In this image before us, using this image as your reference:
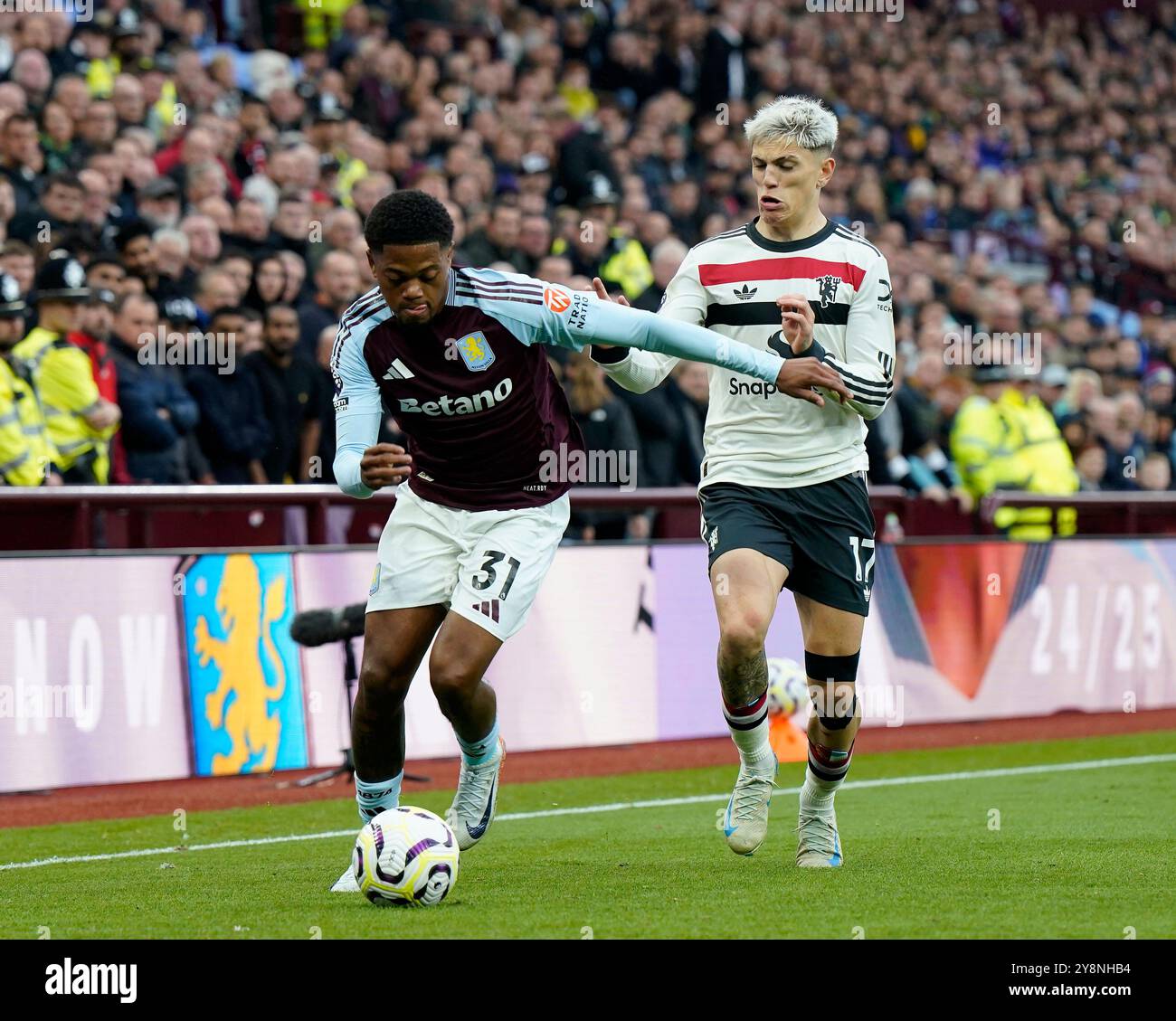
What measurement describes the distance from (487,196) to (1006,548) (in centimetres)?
509

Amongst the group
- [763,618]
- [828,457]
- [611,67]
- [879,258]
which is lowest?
[763,618]

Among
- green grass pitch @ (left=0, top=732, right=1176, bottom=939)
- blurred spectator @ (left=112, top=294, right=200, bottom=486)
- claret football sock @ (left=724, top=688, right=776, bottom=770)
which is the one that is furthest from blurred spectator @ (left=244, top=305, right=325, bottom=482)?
claret football sock @ (left=724, top=688, right=776, bottom=770)

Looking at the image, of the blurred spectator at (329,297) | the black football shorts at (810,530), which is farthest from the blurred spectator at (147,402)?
the black football shorts at (810,530)

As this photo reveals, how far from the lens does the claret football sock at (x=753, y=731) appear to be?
755cm

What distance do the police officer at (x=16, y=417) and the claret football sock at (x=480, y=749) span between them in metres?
4.27

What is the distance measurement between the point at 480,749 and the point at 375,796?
482mm

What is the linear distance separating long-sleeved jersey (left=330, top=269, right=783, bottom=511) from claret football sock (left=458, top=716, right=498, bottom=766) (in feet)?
2.91

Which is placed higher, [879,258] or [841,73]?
[841,73]

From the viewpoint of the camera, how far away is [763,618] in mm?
7168

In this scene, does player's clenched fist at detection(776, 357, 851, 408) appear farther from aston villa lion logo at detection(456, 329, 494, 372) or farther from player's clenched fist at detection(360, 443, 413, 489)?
player's clenched fist at detection(360, 443, 413, 489)

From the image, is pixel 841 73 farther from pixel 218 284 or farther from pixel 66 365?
pixel 66 365

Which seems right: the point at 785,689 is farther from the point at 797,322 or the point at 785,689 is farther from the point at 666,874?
the point at 797,322

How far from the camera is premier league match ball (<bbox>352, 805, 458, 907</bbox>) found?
6578 mm
